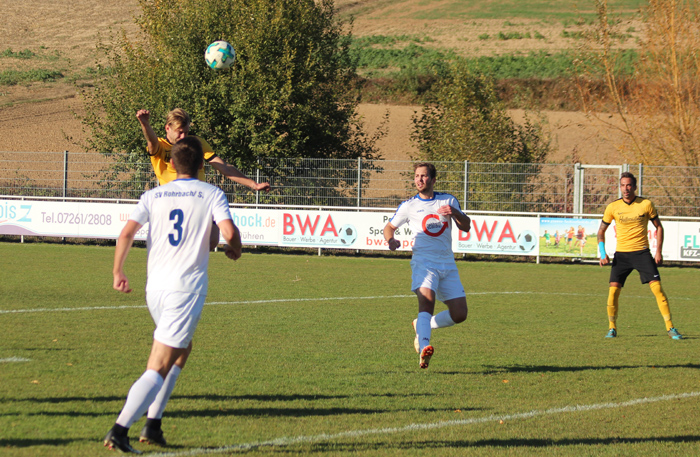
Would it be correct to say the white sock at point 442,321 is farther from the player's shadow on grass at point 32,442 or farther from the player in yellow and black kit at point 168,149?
the player's shadow on grass at point 32,442

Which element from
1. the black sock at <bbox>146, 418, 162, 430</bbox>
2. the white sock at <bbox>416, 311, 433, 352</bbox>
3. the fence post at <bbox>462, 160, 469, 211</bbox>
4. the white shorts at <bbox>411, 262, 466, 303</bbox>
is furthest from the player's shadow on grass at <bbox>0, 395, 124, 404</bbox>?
the fence post at <bbox>462, 160, 469, 211</bbox>

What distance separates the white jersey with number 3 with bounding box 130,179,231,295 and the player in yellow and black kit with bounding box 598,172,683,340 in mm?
6958

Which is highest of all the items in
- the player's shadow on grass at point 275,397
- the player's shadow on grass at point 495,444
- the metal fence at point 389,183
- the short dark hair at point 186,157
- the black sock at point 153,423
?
the metal fence at point 389,183

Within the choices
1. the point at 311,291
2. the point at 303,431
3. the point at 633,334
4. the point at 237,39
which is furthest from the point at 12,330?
the point at 237,39

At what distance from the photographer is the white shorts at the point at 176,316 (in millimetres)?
4445

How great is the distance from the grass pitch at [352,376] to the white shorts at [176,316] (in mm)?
689

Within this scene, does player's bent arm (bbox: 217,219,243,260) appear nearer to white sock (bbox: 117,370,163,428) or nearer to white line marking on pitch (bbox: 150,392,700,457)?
white sock (bbox: 117,370,163,428)

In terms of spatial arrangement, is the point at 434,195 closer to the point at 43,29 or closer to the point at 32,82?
the point at 32,82

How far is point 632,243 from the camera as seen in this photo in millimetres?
10297

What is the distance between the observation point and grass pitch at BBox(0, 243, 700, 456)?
5.00 m

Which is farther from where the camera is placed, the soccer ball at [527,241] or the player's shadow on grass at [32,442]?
the soccer ball at [527,241]

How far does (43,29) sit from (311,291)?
254ft

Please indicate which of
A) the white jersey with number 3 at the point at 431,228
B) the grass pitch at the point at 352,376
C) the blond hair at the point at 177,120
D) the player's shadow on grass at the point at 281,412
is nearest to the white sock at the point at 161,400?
the grass pitch at the point at 352,376

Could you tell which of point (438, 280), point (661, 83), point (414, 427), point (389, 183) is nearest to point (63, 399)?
point (414, 427)
